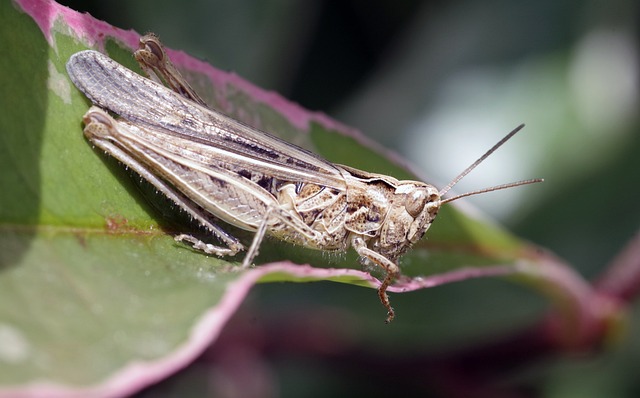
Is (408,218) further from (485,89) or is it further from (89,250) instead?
(485,89)

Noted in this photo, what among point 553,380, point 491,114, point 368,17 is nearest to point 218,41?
point 368,17

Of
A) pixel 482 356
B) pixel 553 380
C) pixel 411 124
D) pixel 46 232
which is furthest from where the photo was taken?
pixel 411 124

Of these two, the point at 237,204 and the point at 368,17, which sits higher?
the point at 368,17

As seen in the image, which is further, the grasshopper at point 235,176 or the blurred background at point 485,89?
the blurred background at point 485,89

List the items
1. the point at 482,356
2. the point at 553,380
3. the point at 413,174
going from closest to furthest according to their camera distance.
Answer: the point at 413,174, the point at 482,356, the point at 553,380

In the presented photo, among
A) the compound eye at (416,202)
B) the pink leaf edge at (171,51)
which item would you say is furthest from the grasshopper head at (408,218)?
the pink leaf edge at (171,51)

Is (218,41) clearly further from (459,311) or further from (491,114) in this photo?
(459,311)

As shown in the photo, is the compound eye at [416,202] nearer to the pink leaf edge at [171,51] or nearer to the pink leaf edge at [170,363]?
the pink leaf edge at [171,51]
